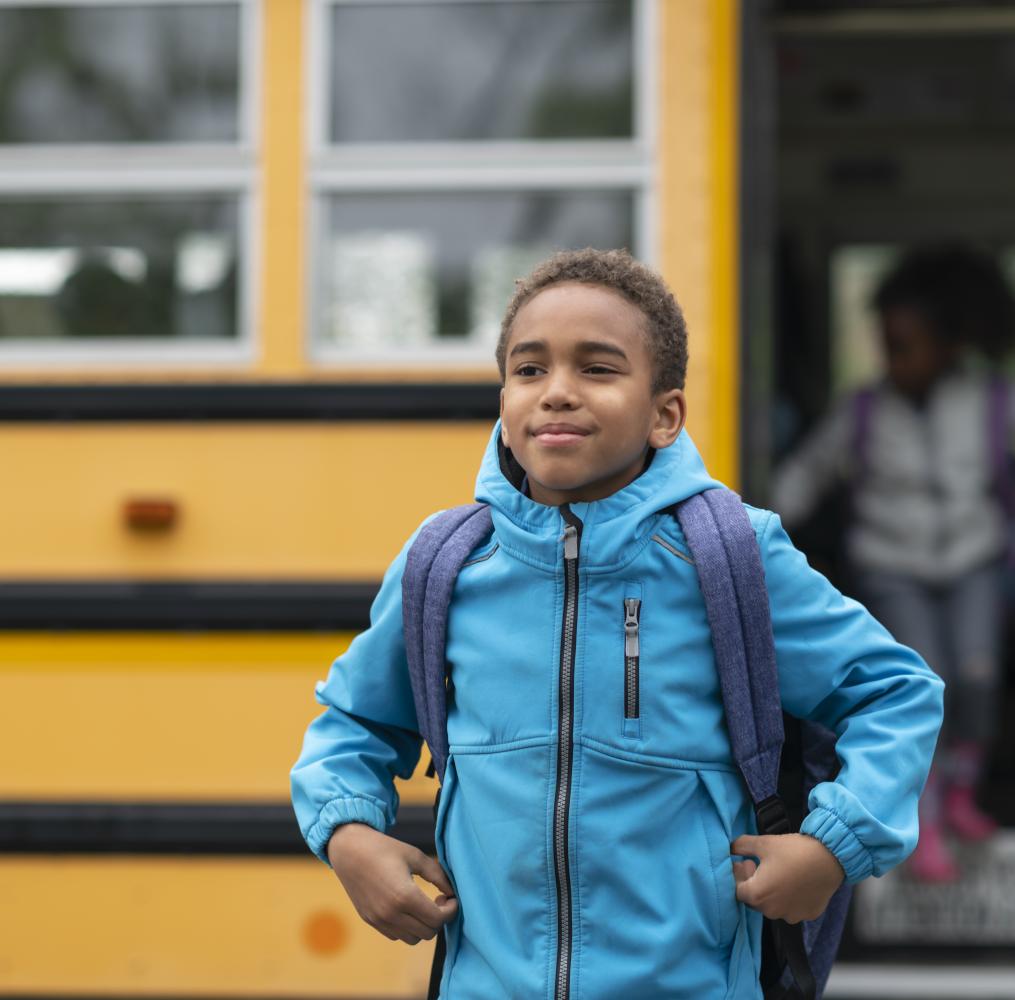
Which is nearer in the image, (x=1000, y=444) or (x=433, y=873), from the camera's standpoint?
(x=433, y=873)

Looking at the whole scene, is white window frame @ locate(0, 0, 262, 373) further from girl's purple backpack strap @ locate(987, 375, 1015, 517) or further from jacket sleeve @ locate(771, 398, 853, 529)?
girl's purple backpack strap @ locate(987, 375, 1015, 517)

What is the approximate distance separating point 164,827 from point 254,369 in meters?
0.72

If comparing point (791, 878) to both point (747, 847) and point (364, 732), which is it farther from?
point (364, 732)

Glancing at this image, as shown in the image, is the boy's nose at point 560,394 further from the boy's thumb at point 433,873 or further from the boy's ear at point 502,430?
the boy's thumb at point 433,873

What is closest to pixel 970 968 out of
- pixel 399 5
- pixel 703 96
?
pixel 703 96

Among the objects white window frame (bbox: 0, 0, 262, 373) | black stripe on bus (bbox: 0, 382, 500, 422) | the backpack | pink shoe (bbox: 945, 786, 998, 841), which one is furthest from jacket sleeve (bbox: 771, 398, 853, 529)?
the backpack

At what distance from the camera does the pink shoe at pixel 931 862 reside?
2576mm

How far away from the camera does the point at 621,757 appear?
1139mm

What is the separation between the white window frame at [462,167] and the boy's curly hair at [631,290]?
106 centimetres

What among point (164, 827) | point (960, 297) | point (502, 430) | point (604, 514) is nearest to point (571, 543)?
point (604, 514)

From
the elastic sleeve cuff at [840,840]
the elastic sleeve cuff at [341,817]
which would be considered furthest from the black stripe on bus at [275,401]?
the elastic sleeve cuff at [840,840]

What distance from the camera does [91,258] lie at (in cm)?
235

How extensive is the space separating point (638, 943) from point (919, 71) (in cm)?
290

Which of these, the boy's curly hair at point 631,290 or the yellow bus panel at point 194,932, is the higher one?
the boy's curly hair at point 631,290
